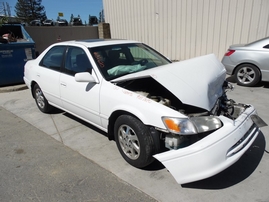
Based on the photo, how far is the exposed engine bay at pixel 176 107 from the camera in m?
2.35

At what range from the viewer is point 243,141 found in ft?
7.82

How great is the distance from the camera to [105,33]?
12.1m

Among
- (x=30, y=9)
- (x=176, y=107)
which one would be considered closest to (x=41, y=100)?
(x=176, y=107)

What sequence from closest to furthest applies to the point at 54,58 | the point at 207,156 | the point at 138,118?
the point at 207,156 → the point at 138,118 → the point at 54,58

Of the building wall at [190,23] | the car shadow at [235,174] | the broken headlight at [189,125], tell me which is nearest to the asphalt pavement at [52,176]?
the car shadow at [235,174]

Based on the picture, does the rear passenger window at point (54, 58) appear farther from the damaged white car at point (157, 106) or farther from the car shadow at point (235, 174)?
the car shadow at point (235, 174)

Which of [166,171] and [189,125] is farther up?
[189,125]

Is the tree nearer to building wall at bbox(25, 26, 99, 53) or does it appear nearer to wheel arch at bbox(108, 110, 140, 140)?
building wall at bbox(25, 26, 99, 53)

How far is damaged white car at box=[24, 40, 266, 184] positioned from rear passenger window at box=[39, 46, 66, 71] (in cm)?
3

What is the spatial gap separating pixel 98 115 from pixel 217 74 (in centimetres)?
175

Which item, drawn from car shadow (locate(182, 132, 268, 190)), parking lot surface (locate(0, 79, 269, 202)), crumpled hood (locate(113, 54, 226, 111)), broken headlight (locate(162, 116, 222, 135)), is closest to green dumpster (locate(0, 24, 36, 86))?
parking lot surface (locate(0, 79, 269, 202))

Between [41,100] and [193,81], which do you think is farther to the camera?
[41,100]

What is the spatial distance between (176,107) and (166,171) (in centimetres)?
80

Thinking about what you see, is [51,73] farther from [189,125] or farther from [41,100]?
[189,125]
